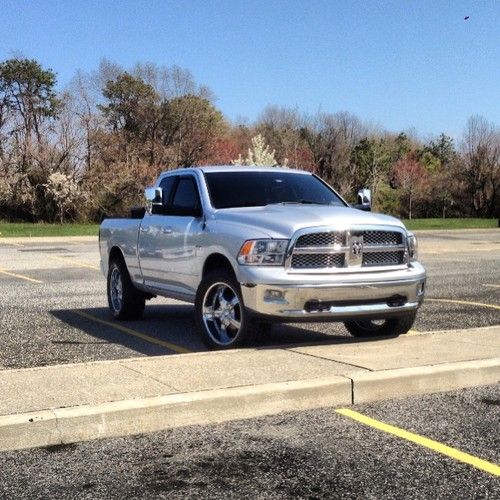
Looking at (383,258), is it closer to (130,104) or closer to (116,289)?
(116,289)

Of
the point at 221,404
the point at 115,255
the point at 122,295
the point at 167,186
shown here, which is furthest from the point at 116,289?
the point at 221,404

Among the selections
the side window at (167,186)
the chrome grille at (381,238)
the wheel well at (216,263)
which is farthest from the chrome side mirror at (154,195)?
the chrome grille at (381,238)

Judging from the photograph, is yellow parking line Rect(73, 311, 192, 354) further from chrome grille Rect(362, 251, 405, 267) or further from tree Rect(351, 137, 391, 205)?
tree Rect(351, 137, 391, 205)

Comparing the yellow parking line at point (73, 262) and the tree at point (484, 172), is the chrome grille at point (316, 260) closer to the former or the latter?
the yellow parking line at point (73, 262)

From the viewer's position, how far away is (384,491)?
407 centimetres

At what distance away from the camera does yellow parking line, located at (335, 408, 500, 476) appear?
14.7 feet

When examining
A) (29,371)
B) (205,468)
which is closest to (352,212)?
(29,371)

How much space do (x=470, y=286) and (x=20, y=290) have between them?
8125 millimetres

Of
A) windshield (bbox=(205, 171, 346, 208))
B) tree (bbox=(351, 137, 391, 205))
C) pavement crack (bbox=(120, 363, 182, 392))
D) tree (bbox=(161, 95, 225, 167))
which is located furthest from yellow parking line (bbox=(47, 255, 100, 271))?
tree (bbox=(351, 137, 391, 205))

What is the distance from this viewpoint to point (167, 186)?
9641 mm

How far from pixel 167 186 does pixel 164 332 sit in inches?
71.6

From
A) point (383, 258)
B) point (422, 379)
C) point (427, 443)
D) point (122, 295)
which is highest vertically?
point (383, 258)

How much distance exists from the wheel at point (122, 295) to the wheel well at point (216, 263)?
2.23 metres

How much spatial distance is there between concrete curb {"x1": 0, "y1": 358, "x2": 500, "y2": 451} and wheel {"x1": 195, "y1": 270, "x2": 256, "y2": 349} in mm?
1708
